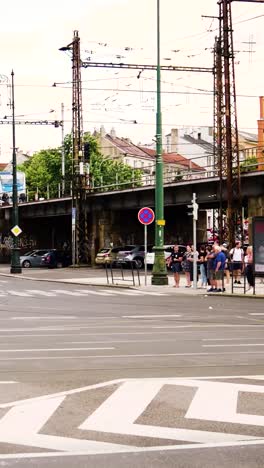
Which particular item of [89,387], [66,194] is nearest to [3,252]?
[66,194]

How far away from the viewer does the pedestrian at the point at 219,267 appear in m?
26.4

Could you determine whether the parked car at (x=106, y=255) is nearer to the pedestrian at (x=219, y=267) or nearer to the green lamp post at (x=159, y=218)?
the green lamp post at (x=159, y=218)

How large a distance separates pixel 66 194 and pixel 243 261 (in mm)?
40872

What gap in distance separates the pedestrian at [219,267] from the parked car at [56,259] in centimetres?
3668

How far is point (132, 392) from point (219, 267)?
18.4m

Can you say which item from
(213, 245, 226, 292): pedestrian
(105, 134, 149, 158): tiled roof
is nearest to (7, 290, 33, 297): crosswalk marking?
(213, 245, 226, 292): pedestrian

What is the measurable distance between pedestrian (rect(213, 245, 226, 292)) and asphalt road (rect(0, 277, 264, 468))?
834 centimetres

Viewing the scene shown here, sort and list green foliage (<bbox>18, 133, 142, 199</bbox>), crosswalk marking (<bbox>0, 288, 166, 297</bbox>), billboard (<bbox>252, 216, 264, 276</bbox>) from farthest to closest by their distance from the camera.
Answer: green foliage (<bbox>18, 133, 142, 199</bbox>) < crosswalk marking (<bbox>0, 288, 166, 297</bbox>) < billboard (<bbox>252, 216, 264, 276</bbox>)

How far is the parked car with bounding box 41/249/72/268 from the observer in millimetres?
63188

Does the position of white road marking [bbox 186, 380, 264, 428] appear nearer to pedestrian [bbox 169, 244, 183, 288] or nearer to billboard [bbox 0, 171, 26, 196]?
pedestrian [bbox 169, 244, 183, 288]

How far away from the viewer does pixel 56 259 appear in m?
63.5

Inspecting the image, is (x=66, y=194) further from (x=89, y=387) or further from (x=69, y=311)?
(x=89, y=387)

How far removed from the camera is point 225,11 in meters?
43.7

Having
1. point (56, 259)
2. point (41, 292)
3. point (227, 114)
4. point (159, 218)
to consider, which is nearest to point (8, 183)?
point (56, 259)
